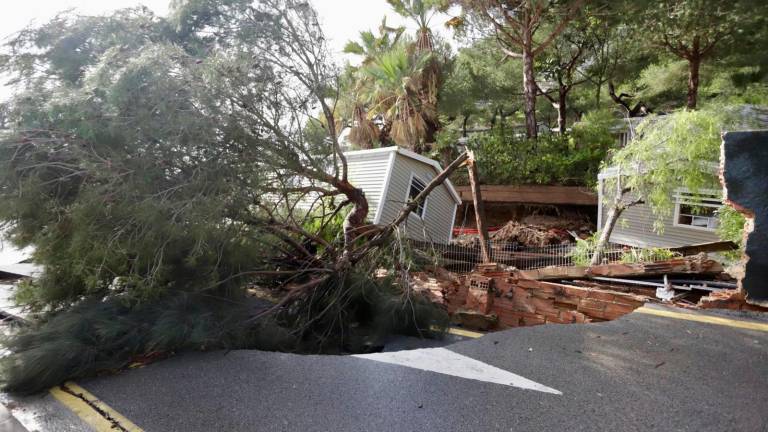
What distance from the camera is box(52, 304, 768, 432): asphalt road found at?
282cm

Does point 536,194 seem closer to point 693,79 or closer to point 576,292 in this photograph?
point 693,79

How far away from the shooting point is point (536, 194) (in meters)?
16.3

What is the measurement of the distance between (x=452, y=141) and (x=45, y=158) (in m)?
14.3

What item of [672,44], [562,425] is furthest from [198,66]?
[672,44]

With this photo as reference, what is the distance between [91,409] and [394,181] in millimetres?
9017

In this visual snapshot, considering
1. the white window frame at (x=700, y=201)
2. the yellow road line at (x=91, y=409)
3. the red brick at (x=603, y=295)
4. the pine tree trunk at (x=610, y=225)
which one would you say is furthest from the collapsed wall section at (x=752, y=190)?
the white window frame at (x=700, y=201)

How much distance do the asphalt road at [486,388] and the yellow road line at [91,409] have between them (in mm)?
55

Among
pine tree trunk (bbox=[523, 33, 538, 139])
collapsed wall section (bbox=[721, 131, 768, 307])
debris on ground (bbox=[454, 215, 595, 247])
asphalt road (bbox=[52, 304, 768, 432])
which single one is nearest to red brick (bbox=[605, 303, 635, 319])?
asphalt road (bbox=[52, 304, 768, 432])

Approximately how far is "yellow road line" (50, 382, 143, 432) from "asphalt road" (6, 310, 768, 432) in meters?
0.05

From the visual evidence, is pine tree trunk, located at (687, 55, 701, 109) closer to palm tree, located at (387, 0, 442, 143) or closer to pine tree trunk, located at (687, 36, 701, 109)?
pine tree trunk, located at (687, 36, 701, 109)

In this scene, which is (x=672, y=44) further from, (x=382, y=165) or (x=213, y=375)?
(x=213, y=375)

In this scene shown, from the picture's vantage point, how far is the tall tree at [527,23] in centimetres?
1481

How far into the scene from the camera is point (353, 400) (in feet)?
10.3

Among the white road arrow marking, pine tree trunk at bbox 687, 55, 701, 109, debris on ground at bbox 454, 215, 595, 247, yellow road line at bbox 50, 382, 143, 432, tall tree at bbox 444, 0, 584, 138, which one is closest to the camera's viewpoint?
yellow road line at bbox 50, 382, 143, 432
